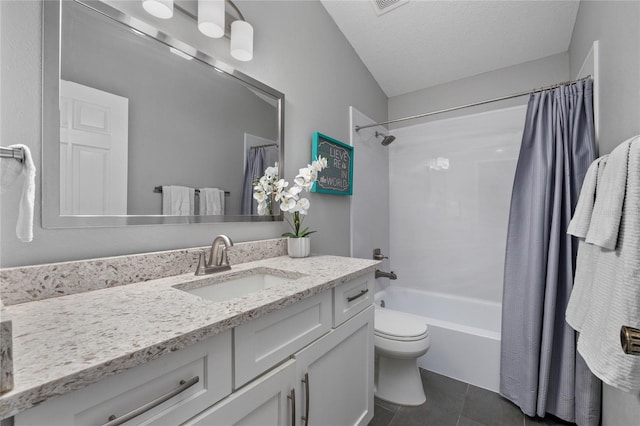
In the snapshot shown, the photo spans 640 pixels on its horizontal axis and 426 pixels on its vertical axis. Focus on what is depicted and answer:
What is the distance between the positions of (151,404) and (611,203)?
1357mm

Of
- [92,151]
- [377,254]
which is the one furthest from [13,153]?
[377,254]

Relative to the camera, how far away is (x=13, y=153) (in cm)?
60

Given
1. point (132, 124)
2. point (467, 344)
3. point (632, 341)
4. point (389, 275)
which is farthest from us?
point (389, 275)

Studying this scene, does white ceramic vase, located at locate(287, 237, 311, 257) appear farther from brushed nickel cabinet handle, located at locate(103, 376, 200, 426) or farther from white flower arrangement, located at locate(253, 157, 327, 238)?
brushed nickel cabinet handle, located at locate(103, 376, 200, 426)

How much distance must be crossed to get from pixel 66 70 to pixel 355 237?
6.29 ft

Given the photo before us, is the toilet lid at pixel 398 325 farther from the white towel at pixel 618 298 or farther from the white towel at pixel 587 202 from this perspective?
the white towel at pixel 587 202

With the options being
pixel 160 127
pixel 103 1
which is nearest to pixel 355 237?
pixel 160 127

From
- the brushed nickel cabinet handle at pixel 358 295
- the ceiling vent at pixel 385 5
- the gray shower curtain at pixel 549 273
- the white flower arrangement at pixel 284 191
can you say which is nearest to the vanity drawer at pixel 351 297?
the brushed nickel cabinet handle at pixel 358 295

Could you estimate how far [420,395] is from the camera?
173cm

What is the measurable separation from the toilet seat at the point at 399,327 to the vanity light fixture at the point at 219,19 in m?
1.73

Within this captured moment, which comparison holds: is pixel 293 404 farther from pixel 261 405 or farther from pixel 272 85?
pixel 272 85

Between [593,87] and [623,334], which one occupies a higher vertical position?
[593,87]

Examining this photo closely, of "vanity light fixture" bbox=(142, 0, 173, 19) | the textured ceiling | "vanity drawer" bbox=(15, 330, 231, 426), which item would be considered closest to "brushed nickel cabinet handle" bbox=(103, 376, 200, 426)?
"vanity drawer" bbox=(15, 330, 231, 426)

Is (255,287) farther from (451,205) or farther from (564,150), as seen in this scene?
(451,205)
